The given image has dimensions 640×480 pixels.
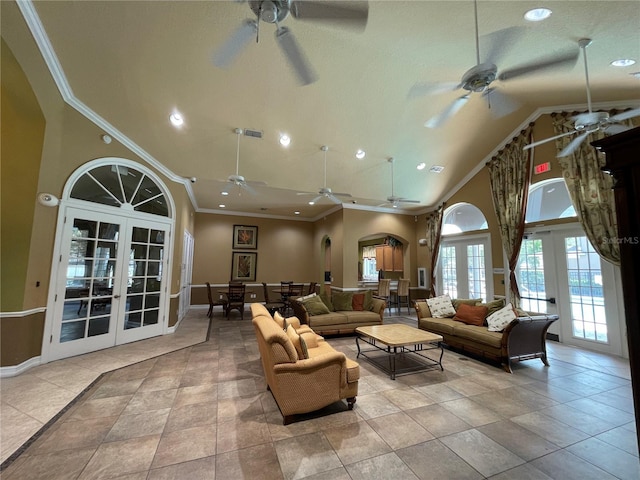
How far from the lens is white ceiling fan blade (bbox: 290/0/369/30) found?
1.66 meters

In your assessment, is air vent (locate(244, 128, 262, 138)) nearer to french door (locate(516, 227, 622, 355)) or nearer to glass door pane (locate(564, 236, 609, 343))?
french door (locate(516, 227, 622, 355))

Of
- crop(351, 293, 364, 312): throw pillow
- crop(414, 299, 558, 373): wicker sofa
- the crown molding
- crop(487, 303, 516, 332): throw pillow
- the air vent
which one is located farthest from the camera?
crop(351, 293, 364, 312): throw pillow

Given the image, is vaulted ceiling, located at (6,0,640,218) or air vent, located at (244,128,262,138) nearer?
vaulted ceiling, located at (6,0,640,218)

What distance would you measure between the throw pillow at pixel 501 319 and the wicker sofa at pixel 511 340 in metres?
0.08

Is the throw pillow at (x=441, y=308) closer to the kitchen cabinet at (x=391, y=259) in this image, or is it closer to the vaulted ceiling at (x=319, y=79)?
the vaulted ceiling at (x=319, y=79)

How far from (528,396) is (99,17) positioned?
6.37 meters

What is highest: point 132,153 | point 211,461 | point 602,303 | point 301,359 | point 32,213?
point 132,153

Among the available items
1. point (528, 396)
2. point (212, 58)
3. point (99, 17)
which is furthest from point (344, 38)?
point (528, 396)

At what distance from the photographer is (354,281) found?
7.54 meters

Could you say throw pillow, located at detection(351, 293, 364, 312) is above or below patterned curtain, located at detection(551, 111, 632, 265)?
below

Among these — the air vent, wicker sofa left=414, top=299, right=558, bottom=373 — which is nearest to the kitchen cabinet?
wicker sofa left=414, top=299, right=558, bottom=373

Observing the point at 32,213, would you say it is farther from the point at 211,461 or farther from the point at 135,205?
the point at 211,461

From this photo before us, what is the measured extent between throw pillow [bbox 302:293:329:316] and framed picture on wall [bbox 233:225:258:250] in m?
4.47

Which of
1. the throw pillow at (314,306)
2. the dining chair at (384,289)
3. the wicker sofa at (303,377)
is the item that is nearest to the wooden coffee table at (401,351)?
the wicker sofa at (303,377)
